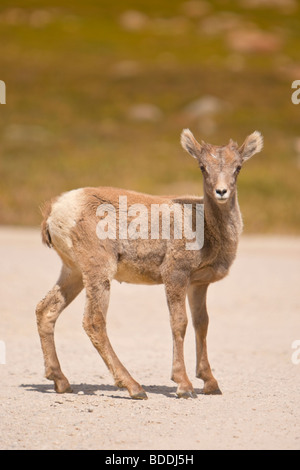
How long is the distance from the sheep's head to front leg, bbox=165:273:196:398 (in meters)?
1.11

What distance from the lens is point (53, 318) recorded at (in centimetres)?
964

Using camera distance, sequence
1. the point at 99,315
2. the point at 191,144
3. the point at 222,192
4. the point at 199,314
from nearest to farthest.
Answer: the point at 222,192
the point at 99,315
the point at 191,144
the point at 199,314

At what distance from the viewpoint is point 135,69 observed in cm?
5975

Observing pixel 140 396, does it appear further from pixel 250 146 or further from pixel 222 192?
pixel 250 146

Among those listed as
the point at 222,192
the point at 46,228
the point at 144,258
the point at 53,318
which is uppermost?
the point at 222,192

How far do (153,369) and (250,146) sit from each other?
367 centimetres

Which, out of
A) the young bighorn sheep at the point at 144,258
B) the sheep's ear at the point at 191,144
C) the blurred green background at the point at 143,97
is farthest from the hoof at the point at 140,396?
the blurred green background at the point at 143,97

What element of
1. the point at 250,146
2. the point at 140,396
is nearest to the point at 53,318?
the point at 140,396

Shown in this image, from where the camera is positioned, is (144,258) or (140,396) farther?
(144,258)

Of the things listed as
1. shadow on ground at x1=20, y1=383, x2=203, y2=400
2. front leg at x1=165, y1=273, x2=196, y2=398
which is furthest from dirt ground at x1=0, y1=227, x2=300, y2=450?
front leg at x1=165, y1=273, x2=196, y2=398

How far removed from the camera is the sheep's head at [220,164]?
898cm

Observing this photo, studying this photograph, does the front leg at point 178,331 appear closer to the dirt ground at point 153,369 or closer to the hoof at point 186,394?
the hoof at point 186,394

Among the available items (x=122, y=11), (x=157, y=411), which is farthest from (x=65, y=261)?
(x=122, y=11)

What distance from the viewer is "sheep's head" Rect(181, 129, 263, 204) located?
8977 mm
